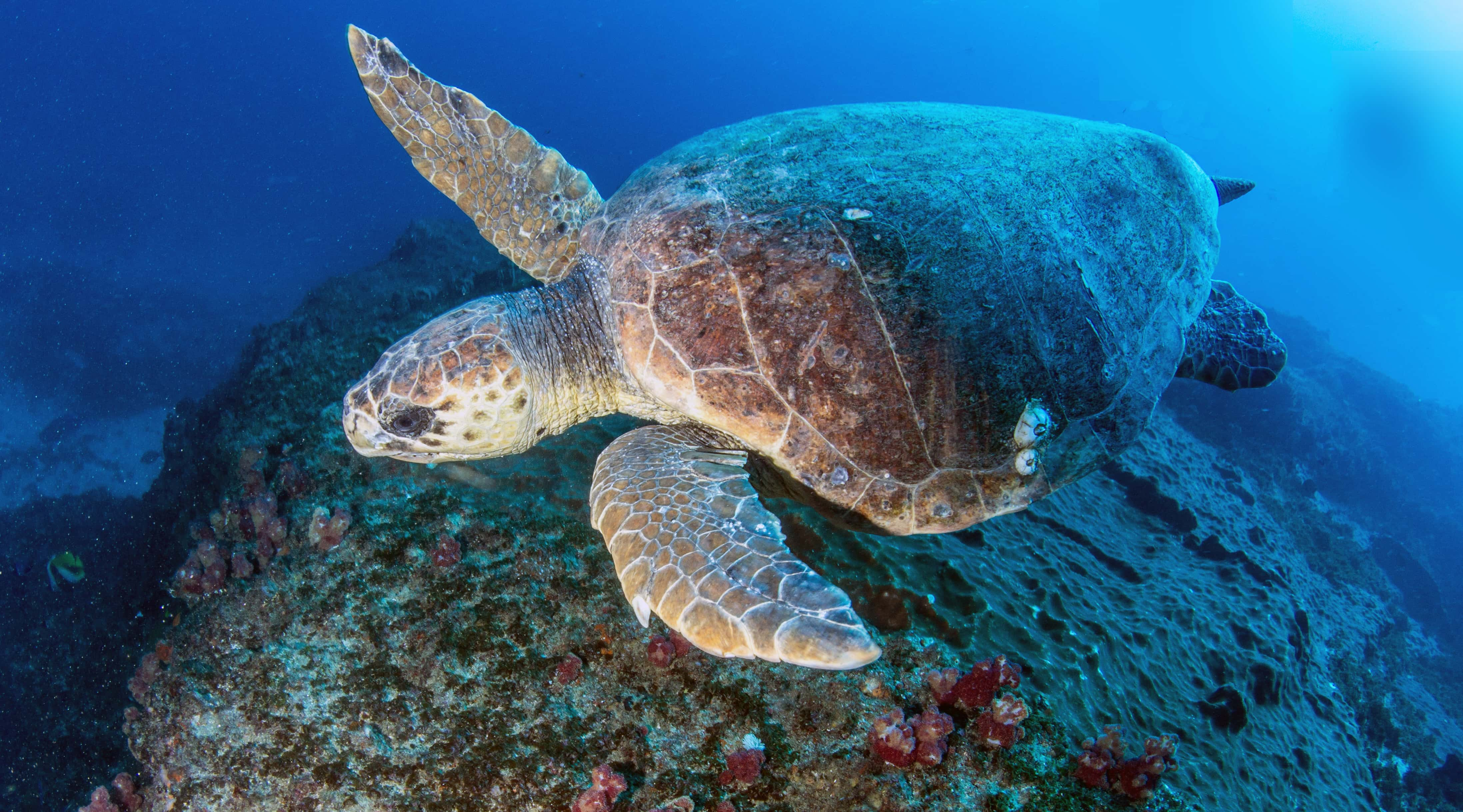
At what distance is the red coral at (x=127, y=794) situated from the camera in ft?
7.38

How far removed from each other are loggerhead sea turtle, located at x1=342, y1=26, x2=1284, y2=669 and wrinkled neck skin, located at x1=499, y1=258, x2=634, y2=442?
0.04ft

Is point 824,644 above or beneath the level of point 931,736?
above

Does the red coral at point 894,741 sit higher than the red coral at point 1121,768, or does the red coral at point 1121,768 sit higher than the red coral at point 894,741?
the red coral at point 894,741

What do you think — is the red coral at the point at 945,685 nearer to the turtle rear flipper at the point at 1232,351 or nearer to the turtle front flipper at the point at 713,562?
the turtle front flipper at the point at 713,562

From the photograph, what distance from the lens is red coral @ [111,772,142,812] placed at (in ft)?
7.38

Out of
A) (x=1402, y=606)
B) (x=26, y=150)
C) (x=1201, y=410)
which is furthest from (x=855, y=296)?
(x=26, y=150)

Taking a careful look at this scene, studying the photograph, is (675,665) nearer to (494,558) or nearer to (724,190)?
(494,558)

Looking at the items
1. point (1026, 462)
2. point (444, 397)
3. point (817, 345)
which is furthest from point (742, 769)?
point (444, 397)

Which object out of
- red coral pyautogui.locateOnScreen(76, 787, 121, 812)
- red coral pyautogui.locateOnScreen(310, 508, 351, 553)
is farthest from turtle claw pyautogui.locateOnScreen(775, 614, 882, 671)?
red coral pyautogui.locateOnScreen(76, 787, 121, 812)

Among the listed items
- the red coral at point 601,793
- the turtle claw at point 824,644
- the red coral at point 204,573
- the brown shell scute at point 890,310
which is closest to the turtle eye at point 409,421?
the brown shell scute at point 890,310

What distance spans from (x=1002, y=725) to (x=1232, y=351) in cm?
304

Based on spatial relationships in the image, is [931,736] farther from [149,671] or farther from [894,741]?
[149,671]

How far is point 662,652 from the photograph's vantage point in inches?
83.7

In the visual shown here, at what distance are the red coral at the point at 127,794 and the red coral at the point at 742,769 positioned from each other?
256cm
